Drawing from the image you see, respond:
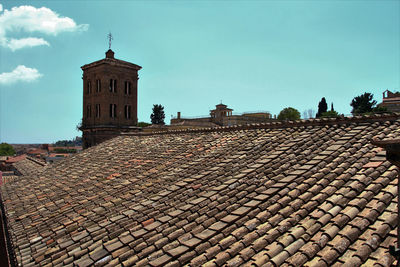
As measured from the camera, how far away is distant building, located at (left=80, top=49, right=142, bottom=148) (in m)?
21.5

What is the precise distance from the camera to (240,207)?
4.66 metres

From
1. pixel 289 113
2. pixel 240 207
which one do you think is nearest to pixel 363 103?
pixel 289 113

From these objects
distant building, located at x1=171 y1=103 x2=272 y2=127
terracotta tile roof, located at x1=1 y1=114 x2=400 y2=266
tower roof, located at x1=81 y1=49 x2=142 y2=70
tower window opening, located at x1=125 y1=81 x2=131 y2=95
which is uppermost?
tower roof, located at x1=81 y1=49 x2=142 y2=70

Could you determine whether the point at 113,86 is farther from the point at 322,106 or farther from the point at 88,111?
the point at 322,106

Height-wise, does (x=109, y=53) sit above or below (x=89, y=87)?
above

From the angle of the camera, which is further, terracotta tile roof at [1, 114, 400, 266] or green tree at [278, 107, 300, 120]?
green tree at [278, 107, 300, 120]

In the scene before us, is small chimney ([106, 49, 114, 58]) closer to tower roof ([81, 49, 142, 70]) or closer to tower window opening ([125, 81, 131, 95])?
tower roof ([81, 49, 142, 70])

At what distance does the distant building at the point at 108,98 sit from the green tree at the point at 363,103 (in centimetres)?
3186

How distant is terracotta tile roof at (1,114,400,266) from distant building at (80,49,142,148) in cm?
1320

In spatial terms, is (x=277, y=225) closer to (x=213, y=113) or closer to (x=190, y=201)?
(x=190, y=201)

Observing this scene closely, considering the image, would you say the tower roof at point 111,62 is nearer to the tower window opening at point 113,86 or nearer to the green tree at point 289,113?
the tower window opening at point 113,86

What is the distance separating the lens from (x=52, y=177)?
11.7 metres

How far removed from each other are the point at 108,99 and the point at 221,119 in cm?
2542

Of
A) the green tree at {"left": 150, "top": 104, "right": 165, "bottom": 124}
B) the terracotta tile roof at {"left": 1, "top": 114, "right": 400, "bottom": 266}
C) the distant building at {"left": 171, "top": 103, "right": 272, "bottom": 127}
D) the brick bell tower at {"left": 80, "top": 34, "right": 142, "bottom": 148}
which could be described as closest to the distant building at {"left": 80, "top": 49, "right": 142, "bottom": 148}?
the brick bell tower at {"left": 80, "top": 34, "right": 142, "bottom": 148}
